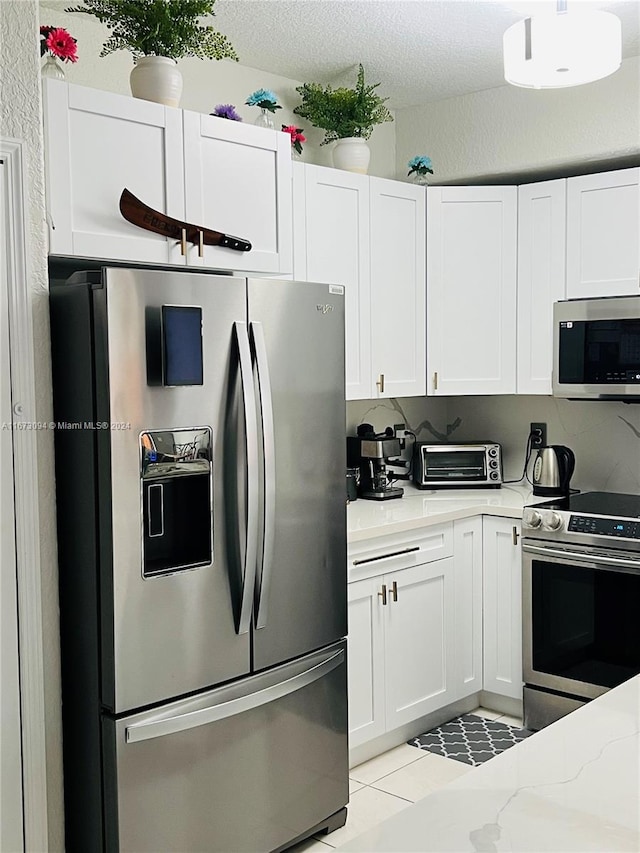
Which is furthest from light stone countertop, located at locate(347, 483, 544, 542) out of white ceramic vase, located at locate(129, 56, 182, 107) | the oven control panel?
white ceramic vase, located at locate(129, 56, 182, 107)

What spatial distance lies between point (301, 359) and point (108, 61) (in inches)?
54.7

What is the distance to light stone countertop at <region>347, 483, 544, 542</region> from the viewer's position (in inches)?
128

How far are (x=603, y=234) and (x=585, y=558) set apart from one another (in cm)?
134

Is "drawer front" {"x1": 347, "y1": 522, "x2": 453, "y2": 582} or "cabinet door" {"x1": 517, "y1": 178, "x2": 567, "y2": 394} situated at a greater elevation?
"cabinet door" {"x1": 517, "y1": 178, "x2": 567, "y2": 394}

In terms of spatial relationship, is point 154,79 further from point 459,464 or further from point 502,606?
point 502,606

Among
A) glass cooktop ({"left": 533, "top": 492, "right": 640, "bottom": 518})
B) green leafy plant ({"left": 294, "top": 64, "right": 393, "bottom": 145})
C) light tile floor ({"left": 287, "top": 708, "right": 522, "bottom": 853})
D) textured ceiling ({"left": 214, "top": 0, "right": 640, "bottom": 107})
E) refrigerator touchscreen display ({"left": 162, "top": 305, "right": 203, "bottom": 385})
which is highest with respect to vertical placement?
textured ceiling ({"left": 214, "top": 0, "right": 640, "bottom": 107})

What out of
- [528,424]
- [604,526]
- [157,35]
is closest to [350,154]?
[157,35]

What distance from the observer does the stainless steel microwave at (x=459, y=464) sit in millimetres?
4094

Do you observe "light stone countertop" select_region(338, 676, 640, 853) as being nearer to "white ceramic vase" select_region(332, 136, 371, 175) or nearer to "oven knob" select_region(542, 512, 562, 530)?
"oven knob" select_region(542, 512, 562, 530)

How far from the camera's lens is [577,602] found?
3.40m

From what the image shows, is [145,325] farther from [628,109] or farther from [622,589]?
[628,109]

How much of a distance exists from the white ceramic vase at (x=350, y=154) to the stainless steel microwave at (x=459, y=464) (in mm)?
1317

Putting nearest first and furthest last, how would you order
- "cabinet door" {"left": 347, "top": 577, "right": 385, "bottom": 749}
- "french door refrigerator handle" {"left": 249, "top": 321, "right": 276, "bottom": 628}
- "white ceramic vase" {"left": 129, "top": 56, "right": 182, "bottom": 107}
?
1. "french door refrigerator handle" {"left": 249, "top": 321, "right": 276, "bottom": 628}
2. "white ceramic vase" {"left": 129, "top": 56, "right": 182, "bottom": 107}
3. "cabinet door" {"left": 347, "top": 577, "right": 385, "bottom": 749}

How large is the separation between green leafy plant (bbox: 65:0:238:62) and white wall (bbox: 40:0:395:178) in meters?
0.43
